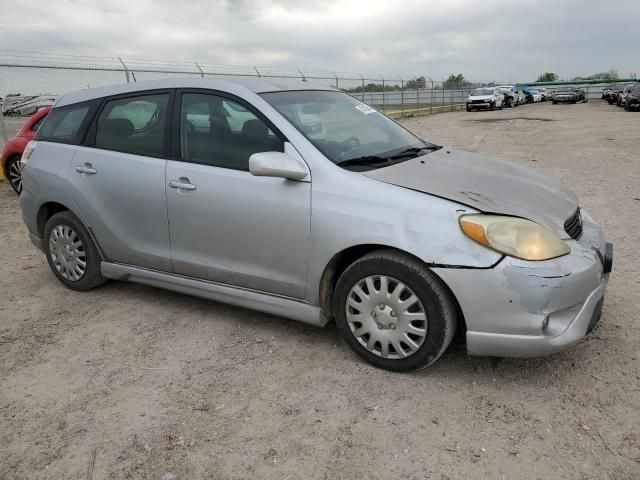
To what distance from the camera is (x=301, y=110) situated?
360cm

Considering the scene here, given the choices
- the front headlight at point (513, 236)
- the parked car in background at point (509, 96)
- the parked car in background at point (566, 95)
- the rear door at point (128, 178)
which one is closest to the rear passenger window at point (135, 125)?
the rear door at point (128, 178)

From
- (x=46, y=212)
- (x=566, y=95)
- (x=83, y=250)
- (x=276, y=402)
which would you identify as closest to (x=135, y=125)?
(x=83, y=250)

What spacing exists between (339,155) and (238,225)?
30.1 inches

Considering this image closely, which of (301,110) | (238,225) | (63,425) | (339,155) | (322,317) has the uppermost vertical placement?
(301,110)

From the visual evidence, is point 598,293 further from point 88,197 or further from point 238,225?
point 88,197

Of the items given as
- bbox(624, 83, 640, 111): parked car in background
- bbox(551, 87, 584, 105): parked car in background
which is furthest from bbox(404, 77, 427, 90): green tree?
bbox(551, 87, 584, 105): parked car in background

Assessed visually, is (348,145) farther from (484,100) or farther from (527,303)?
(484,100)

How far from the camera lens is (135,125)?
13.2 feet

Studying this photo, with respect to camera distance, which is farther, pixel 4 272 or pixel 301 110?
pixel 4 272

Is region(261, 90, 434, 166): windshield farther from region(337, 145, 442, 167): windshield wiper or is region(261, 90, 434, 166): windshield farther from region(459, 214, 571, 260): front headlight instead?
region(459, 214, 571, 260): front headlight

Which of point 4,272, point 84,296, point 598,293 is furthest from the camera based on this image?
point 4,272

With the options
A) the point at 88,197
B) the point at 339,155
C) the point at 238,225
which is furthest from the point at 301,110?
the point at 88,197

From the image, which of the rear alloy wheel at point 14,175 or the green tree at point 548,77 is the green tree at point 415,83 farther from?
the green tree at point 548,77

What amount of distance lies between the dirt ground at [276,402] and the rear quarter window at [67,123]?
4.40 ft
